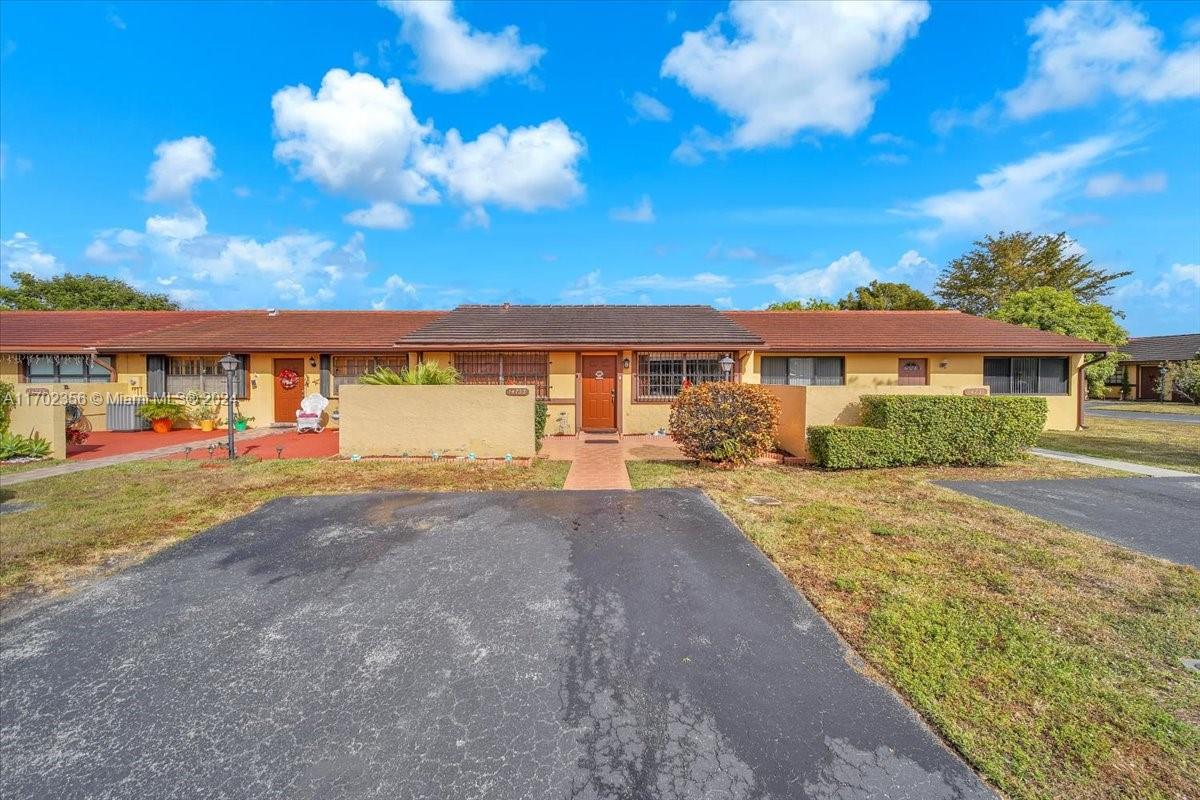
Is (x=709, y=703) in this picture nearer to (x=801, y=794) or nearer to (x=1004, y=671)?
(x=801, y=794)

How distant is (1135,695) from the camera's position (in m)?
2.76

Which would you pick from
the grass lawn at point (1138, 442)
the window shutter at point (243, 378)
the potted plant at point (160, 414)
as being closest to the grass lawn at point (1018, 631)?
the grass lawn at point (1138, 442)

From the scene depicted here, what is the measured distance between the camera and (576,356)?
1359cm

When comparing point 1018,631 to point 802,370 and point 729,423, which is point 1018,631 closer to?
point 729,423

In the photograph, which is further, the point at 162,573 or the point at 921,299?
the point at 921,299

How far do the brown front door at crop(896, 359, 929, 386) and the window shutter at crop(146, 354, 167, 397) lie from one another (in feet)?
77.0

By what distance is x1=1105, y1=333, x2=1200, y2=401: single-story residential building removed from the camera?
29906 millimetres

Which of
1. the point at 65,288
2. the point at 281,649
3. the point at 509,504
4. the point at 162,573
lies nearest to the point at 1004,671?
the point at 281,649

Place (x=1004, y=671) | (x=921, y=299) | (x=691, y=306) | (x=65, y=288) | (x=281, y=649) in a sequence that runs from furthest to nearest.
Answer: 1. (x=921, y=299)
2. (x=65, y=288)
3. (x=691, y=306)
4. (x=281, y=649)
5. (x=1004, y=671)

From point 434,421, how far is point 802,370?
1158 centimetres

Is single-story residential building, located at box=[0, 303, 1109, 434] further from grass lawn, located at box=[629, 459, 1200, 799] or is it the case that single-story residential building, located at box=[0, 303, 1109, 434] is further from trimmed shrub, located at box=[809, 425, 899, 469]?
grass lawn, located at box=[629, 459, 1200, 799]

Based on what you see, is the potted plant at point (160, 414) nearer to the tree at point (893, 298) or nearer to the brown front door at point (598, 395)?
the brown front door at point (598, 395)

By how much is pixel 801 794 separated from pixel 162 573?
5554 mm

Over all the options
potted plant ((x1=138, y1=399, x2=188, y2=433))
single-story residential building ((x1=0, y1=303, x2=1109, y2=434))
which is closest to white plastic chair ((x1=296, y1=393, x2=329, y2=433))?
single-story residential building ((x1=0, y1=303, x2=1109, y2=434))
